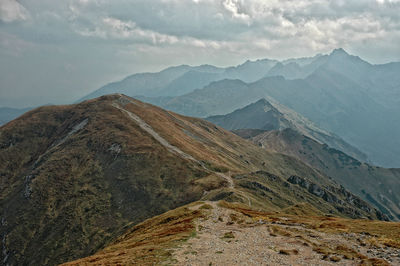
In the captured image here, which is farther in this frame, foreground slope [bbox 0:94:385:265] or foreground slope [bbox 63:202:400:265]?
foreground slope [bbox 0:94:385:265]

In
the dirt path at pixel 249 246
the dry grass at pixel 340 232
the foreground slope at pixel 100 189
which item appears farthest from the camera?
the foreground slope at pixel 100 189

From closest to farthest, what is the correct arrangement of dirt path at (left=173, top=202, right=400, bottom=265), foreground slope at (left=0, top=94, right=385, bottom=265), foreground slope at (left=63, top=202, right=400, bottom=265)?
dirt path at (left=173, top=202, right=400, bottom=265) < foreground slope at (left=63, top=202, right=400, bottom=265) < foreground slope at (left=0, top=94, right=385, bottom=265)

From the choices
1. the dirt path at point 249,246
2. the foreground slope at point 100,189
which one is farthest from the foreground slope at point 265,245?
the foreground slope at point 100,189

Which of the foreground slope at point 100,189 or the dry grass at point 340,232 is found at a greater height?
the dry grass at point 340,232

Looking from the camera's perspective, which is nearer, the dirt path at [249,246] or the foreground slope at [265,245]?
the dirt path at [249,246]

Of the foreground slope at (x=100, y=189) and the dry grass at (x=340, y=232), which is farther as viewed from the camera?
the foreground slope at (x=100, y=189)

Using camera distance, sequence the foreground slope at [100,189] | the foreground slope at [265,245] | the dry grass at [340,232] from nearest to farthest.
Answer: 1. the foreground slope at [265,245]
2. the dry grass at [340,232]
3. the foreground slope at [100,189]

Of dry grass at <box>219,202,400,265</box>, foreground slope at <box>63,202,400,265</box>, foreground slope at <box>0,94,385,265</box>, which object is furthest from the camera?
foreground slope at <box>0,94,385,265</box>

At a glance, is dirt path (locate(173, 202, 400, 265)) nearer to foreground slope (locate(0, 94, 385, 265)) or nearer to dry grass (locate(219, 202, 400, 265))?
dry grass (locate(219, 202, 400, 265))

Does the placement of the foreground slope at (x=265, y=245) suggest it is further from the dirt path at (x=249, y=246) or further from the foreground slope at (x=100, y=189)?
the foreground slope at (x=100, y=189)

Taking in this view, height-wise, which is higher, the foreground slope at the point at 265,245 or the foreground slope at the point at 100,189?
the foreground slope at the point at 265,245

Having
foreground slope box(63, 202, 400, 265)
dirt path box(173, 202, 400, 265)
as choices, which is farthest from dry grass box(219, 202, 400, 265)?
dirt path box(173, 202, 400, 265)

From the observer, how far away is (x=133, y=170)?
154375 mm

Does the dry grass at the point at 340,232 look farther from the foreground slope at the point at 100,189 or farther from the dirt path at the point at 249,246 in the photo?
the foreground slope at the point at 100,189
